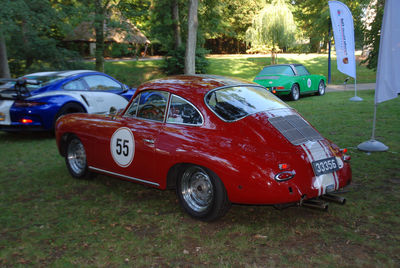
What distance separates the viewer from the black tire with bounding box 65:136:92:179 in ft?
19.2

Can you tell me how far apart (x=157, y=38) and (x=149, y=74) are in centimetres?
258

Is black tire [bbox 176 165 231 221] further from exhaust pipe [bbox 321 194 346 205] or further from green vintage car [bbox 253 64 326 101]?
green vintage car [bbox 253 64 326 101]

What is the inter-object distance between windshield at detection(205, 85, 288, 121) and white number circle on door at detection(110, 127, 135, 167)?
117cm

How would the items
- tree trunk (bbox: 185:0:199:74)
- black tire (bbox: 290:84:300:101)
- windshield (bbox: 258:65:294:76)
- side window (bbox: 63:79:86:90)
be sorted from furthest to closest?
tree trunk (bbox: 185:0:199:74)
windshield (bbox: 258:65:294:76)
black tire (bbox: 290:84:300:101)
side window (bbox: 63:79:86:90)

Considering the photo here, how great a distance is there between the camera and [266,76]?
15.3 meters

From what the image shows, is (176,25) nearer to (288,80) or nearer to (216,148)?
(288,80)

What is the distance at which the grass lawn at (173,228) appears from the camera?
3430mm

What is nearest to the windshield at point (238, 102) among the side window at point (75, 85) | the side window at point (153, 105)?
the side window at point (153, 105)

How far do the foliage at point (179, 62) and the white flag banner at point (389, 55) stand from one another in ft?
62.5

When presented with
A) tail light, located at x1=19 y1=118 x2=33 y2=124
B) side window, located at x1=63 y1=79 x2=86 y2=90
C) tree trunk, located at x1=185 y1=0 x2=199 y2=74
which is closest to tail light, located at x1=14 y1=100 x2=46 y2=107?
tail light, located at x1=19 y1=118 x2=33 y2=124

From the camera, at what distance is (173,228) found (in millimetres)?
4098

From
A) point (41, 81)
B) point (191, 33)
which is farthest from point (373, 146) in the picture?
point (191, 33)

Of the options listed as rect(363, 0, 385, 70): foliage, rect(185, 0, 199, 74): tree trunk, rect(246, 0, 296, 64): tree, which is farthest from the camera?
rect(246, 0, 296, 64): tree

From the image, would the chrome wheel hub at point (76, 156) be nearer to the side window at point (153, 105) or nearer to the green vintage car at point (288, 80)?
the side window at point (153, 105)
